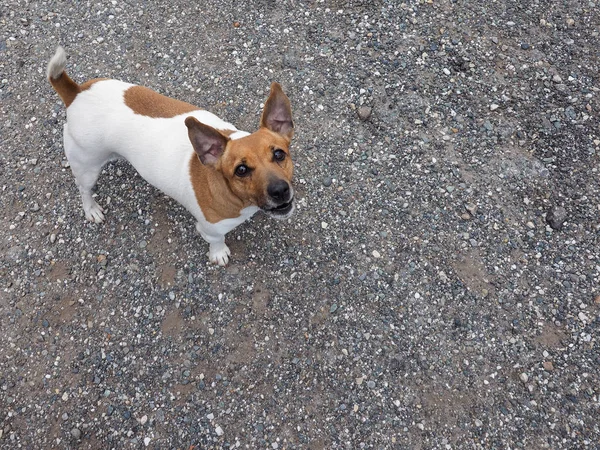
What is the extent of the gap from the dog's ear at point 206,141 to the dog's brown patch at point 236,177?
0.05m

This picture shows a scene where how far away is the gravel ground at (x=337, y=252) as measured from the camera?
3902 millimetres

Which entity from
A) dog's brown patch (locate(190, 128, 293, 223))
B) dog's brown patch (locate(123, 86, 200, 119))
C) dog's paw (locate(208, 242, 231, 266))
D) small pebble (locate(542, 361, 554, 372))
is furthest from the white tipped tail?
small pebble (locate(542, 361, 554, 372))

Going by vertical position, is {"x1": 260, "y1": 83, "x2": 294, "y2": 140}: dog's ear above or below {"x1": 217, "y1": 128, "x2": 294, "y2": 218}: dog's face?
above

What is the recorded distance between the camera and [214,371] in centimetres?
408

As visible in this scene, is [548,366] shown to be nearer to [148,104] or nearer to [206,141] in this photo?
[206,141]

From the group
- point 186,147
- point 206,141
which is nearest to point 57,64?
point 186,147

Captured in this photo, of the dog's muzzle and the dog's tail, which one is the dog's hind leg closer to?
the dog's tail

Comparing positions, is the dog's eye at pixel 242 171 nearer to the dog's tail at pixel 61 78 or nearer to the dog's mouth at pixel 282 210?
the dog's mouth at pixel 282 210

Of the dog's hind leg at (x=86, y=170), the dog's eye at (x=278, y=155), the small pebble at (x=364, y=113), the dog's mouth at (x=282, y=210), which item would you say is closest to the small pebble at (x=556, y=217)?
the small pebble at (x=364, y=113)

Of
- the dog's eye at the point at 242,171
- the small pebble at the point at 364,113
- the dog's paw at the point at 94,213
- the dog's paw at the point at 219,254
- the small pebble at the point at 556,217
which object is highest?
the dog's eye at the point at 242,171

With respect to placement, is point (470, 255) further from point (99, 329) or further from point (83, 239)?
point (83, 239)

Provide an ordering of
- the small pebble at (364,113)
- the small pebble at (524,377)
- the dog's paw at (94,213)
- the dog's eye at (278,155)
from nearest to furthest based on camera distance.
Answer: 1. the dog's eye at (278,155)
2. the small pebble at (524,377)
3. the dog's paw at (94,213)
4. the small pebble at (364,113)

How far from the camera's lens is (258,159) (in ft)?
10.2

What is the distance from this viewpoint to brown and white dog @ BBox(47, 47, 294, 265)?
3150 millimetres
